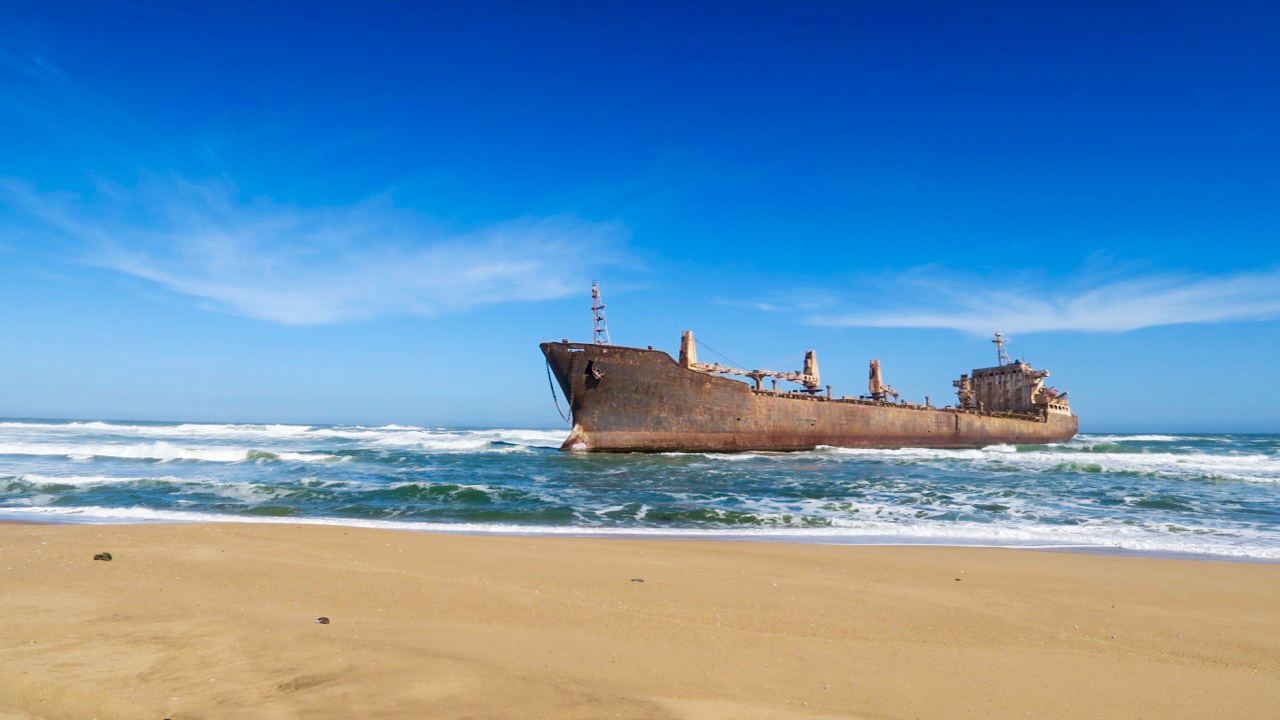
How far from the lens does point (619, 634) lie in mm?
3420

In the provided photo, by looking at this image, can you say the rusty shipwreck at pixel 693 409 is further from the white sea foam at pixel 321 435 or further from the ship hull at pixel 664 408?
the white sea foam at pixel 321 435

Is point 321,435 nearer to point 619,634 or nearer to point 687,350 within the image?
point 687,350

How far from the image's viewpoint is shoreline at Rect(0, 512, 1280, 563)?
627 centimetres

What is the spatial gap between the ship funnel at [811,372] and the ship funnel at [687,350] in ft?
19.6

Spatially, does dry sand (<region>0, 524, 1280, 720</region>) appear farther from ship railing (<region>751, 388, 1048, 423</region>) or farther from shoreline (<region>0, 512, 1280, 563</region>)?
ship railing (<region>751, 388, 1048, 423</region>)

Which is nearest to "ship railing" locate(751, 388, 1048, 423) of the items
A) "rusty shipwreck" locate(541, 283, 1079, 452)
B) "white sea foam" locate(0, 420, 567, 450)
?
"rusty shipwreck" locate(541, 283, 1079, 452)

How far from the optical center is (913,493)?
11.1m

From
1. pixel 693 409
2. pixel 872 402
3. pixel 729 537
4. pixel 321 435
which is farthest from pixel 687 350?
pixel 321 435

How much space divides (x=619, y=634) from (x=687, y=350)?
19.6 metres

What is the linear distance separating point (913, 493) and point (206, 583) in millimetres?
10400

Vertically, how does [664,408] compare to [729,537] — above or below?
above

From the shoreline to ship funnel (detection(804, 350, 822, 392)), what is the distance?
19.6 meters

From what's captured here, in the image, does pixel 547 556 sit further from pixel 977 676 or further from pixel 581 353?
pixel 581 353

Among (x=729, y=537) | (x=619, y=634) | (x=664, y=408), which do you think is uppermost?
(x=664, y=408)
